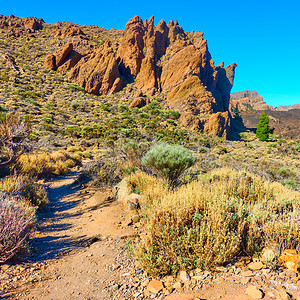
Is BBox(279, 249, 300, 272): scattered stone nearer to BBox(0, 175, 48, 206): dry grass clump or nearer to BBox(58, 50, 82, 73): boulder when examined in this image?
BBox(0, 175, 48, 206): dry grass clump

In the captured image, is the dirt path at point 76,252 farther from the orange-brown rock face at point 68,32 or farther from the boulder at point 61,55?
the orange-brown rock face at point 68,32

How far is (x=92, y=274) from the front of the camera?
8.93ft

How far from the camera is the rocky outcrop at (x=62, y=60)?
134 ft

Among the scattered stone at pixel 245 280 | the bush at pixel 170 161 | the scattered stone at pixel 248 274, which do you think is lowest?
the scattered stone at pixel 245 280

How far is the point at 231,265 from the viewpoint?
7.77 feet

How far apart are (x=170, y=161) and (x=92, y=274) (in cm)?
357

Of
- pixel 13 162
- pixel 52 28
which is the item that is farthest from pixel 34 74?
pixel 13 162

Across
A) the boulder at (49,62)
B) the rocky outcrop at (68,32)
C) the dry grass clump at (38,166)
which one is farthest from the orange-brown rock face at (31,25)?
the dry grass clump at (38,166)

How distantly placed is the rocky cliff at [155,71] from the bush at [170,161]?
1050 inches

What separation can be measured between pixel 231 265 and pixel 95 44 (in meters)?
58.8

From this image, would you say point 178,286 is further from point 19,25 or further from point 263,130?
point 19,25

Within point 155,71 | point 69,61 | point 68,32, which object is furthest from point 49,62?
point 155,71

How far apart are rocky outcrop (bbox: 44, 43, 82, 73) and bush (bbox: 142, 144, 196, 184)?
145 feet

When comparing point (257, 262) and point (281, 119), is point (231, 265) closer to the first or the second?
point (257, 262)
